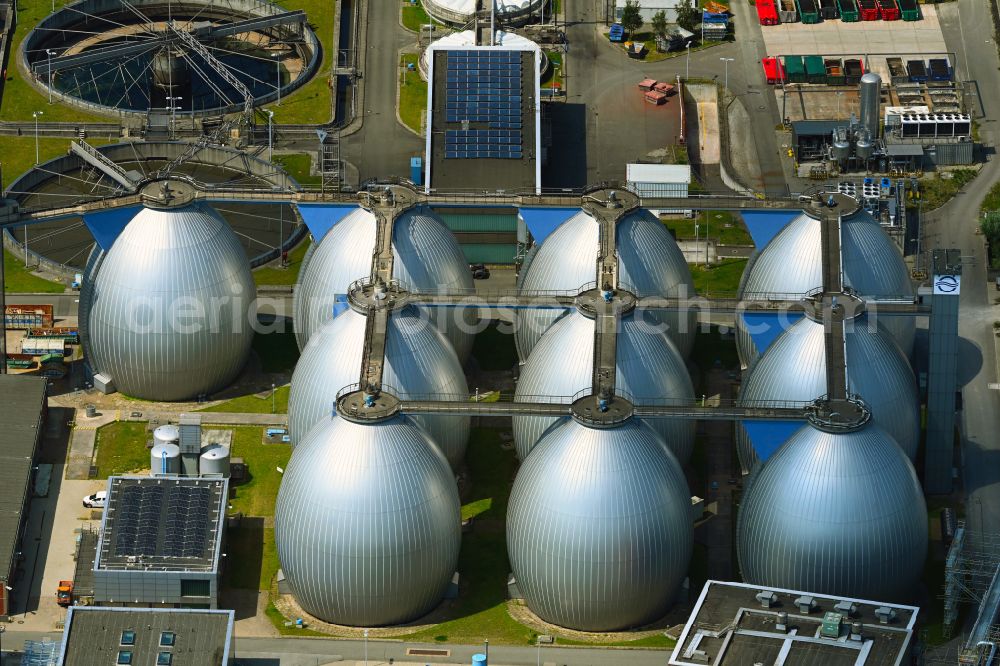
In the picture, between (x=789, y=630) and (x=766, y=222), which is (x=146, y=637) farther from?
(x=766, y=222)

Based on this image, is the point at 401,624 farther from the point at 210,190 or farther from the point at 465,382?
the point at 210,190

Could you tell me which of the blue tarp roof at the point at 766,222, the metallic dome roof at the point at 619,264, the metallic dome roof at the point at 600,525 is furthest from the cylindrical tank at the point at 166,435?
the blue tarp roof at the point at 766,222

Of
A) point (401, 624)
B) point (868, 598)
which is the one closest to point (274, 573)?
point (401, 624)

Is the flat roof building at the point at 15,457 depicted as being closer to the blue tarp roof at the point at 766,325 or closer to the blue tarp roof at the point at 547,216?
the blue tarp roof at the point at 547,216

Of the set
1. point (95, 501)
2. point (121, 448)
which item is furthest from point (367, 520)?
point (121, 448)

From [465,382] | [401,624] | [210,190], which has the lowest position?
[401,624]

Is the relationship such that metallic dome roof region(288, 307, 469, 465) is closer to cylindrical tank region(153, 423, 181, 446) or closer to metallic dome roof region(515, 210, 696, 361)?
cylindrical tank region(153, 423, 181, 446)
